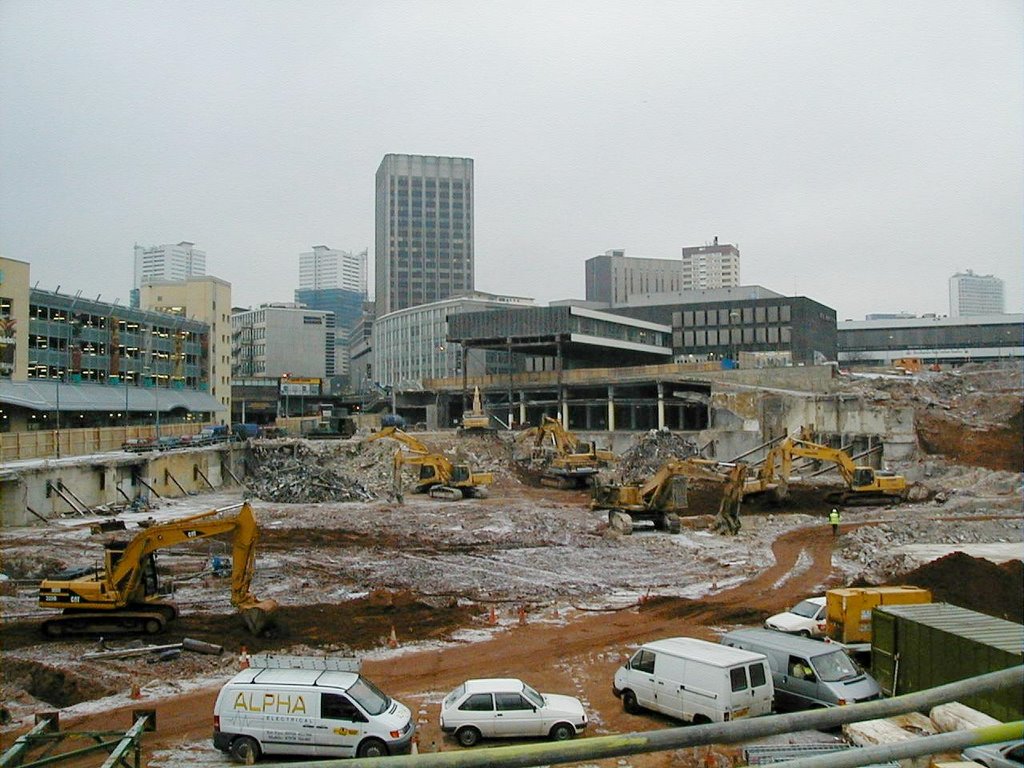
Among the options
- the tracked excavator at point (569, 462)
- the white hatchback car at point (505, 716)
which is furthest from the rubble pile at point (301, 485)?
the white hatchback car at point (505, 716)

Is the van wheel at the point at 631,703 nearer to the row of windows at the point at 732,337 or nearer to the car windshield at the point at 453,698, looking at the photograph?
the car windshield at the point at 453,698

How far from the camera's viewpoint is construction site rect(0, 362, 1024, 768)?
1702cm

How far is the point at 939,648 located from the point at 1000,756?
6.32 m

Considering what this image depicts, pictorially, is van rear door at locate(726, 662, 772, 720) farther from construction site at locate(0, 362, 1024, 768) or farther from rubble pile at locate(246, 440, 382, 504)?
rubble pile at locate(246, 440, 382, 504)

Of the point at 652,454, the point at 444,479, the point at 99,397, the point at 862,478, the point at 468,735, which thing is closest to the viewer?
the point at 468,735

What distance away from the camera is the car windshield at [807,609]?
1961 centimetres

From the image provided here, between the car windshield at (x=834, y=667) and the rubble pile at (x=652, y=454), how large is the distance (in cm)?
3912

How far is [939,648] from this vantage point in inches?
532

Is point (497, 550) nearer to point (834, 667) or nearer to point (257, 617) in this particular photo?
point (257, 617)

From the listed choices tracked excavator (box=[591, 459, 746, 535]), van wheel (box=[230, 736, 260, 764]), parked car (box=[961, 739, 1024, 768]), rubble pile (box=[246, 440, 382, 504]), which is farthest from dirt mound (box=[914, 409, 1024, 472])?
van wheel (box=[230, 736, 260, 764])

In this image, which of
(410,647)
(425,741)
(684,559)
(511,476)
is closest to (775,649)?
(425,741)

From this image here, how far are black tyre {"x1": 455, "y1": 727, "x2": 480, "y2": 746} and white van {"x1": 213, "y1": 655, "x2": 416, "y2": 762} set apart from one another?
32.8 inches

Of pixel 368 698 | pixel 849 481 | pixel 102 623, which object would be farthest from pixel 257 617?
pixel 849 481

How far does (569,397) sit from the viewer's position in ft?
284
